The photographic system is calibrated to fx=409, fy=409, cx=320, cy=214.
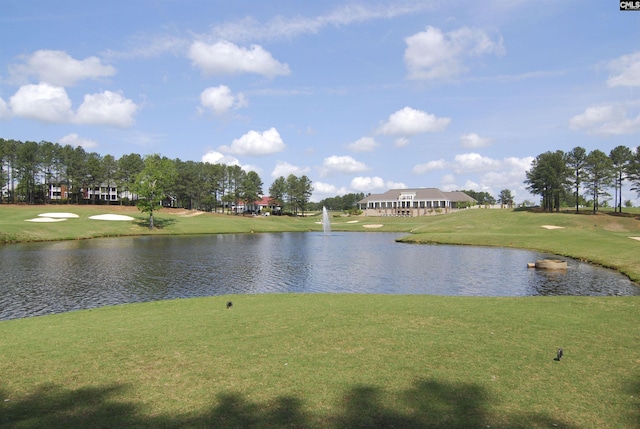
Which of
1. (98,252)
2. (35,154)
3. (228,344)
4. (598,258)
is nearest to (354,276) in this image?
(228,344)

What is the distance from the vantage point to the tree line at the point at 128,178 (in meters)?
82.8

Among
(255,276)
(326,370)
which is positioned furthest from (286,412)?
(255,276)

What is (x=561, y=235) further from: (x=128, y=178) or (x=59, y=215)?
(x=128, y=178)

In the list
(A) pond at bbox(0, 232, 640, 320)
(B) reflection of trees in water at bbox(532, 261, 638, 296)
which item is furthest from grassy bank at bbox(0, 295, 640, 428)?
(B) reflection of trees in water at bbox(532, 261, 638, 296)

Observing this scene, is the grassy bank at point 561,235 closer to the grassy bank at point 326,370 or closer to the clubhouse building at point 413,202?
the grassy bank at point 326,370

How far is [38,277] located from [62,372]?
2479 cm

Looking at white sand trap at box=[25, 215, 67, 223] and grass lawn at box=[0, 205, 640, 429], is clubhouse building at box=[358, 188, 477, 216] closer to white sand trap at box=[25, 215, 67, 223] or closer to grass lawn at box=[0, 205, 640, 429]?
white sand trap at box=[25, 215, 67, 223]

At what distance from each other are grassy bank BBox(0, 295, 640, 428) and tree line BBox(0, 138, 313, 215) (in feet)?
232

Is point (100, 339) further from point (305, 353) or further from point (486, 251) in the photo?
point (486, 251)

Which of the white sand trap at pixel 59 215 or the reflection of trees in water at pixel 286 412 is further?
the white sand trap at pixel 59 215

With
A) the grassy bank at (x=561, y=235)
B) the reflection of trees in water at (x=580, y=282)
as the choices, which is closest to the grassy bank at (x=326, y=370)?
the reflection of trees in water at (x=580, y=282)

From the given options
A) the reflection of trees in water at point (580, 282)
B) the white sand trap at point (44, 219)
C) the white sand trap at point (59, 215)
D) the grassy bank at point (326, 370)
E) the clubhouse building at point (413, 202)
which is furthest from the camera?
the clubhouse building at point (413, 202)

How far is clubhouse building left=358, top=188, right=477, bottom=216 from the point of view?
149m

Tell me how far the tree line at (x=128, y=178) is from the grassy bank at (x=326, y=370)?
232 feet
